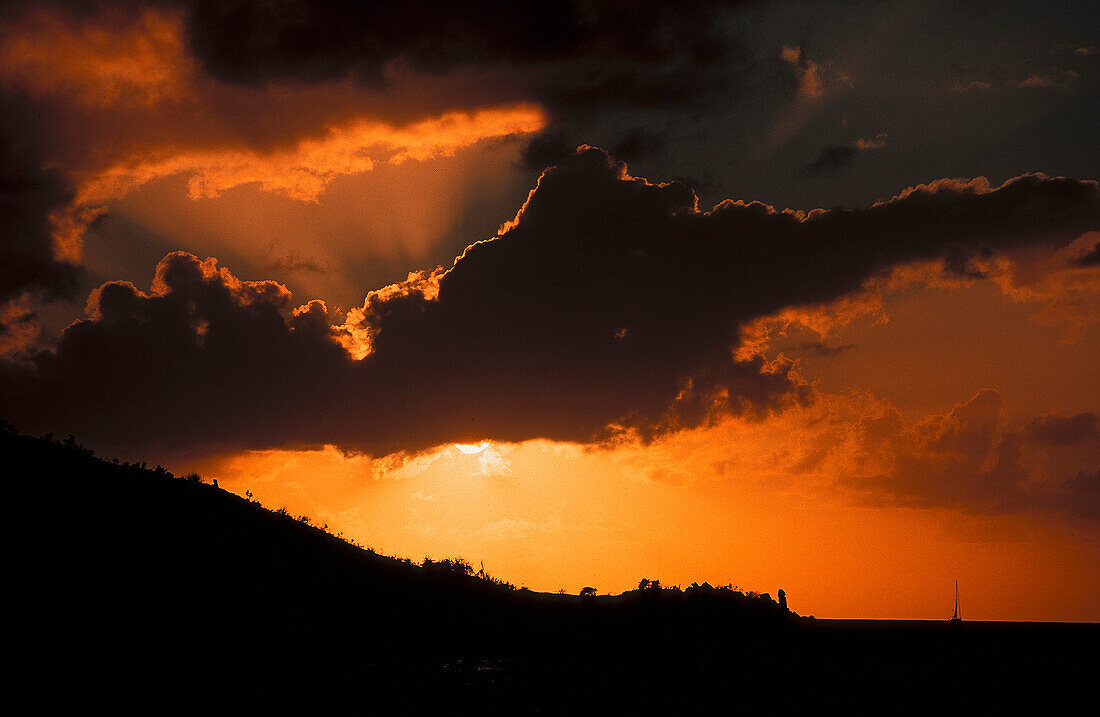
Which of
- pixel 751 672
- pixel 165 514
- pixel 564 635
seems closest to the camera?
pixel 165 514

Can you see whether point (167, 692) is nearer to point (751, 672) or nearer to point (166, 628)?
point (166, 628)

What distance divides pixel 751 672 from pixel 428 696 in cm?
6362

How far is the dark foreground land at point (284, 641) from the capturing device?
3332 inches

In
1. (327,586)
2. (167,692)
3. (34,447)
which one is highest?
(34,447)

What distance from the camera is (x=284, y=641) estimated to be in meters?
120

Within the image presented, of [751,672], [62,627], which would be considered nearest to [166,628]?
[62,627]

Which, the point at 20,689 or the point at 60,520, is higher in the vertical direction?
the point at 60,520

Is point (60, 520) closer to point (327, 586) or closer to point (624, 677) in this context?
point (327, 586)

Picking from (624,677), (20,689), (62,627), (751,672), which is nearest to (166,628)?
(62,627)

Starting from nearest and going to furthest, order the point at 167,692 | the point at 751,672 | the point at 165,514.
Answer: the point at 167,692 < the point at 165,514 < the point at 751,672

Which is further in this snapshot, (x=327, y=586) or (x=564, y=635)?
(x=564, y=635)

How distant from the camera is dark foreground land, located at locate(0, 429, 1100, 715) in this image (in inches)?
3332

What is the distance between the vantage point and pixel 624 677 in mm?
117062

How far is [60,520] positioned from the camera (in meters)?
103
